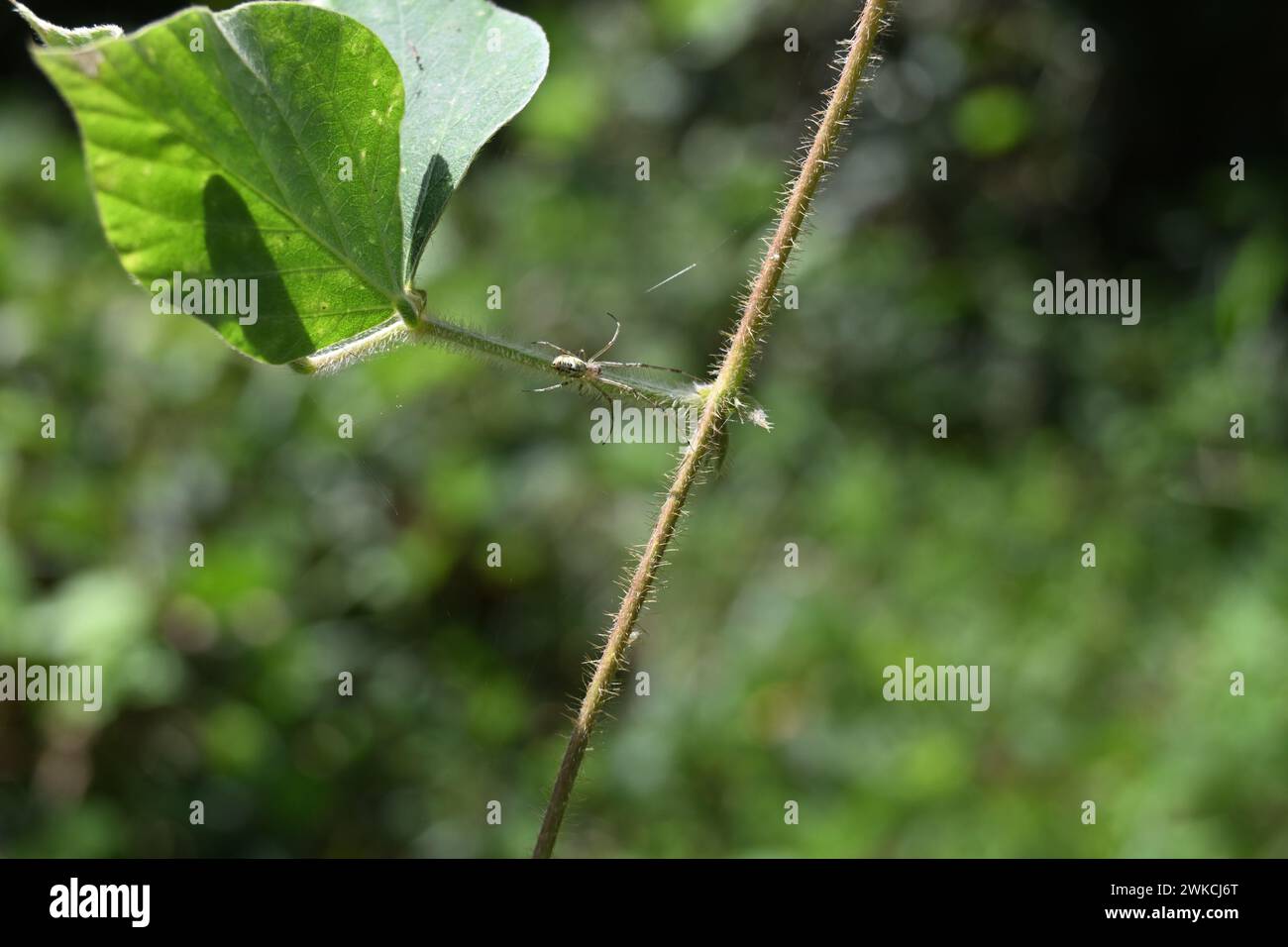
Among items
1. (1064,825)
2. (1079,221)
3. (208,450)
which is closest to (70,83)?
(208,450)

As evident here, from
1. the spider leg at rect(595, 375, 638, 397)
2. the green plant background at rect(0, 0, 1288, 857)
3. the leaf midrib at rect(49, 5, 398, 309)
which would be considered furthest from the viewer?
the green plant background at rect(0, 0, 1288, 857)

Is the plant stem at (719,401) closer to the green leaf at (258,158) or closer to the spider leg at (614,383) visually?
the spider leg at (614,383)

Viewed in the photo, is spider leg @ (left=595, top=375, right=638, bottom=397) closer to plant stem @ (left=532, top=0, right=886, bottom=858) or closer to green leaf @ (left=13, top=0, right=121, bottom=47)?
plant stem @ (left=532, top=0, right=886, bottom=858)

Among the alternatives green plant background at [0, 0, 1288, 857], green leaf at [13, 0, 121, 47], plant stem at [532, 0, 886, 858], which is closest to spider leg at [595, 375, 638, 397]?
plant stem at [532, 0, 886, 858]

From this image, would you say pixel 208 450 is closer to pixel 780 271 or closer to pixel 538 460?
pixel 538 460

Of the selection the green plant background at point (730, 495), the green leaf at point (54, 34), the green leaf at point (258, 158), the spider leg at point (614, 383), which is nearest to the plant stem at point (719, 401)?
the spider leg at point (614, 383)

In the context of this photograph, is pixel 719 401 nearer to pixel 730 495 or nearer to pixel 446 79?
pixel 446 79
